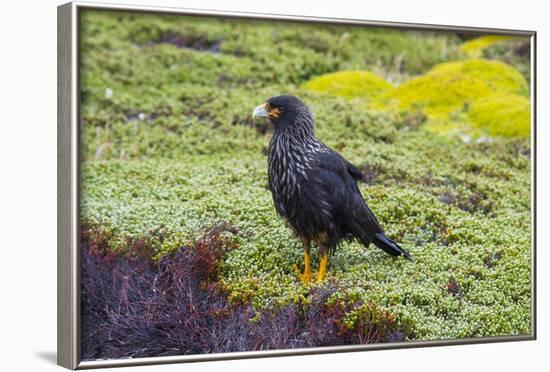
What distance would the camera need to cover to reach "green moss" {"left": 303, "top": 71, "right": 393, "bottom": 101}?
9344 mm

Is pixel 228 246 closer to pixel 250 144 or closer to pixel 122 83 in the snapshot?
pixel 250 144

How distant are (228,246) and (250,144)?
6.15 feet

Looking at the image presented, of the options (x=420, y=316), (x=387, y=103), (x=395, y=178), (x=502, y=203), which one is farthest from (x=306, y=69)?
(x=420, y=316)

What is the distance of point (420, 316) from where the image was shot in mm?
7445

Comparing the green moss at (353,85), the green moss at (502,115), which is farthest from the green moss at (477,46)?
the green moss at (353,85)

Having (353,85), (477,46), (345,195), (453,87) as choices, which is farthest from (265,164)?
(477,46)

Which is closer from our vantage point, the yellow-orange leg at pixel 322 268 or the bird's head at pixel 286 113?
the bird's head at pixel 286 113

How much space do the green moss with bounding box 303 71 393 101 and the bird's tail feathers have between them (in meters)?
2.35

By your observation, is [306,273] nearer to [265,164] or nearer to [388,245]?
[388,245]

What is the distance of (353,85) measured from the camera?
940 centimetres

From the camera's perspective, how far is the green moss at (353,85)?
9.34 meters

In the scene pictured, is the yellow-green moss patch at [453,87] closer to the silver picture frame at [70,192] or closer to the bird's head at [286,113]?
the bird's head at [286,113]

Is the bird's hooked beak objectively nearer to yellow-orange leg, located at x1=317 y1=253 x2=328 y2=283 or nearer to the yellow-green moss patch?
yellow-orange leg, located at x1=317 y1=253 x2=328 y2=283

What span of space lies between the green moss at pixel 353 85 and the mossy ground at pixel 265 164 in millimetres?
109
